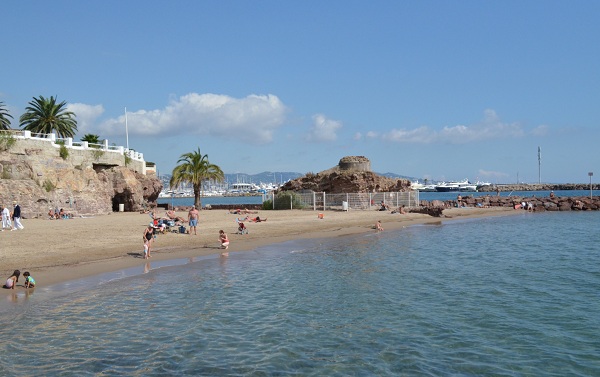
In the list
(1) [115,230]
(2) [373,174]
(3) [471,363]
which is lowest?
(3) [471,363]

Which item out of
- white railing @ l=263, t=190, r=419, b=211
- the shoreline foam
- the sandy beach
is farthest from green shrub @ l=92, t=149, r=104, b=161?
the shoreline foam

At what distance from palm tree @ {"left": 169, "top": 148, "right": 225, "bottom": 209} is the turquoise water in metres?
31.9

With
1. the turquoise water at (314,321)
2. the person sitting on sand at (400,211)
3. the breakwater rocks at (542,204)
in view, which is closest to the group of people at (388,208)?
the person sitting on sand at (400,211)

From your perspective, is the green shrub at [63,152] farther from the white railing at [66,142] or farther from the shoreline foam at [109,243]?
the shoreline foam at [109,243]

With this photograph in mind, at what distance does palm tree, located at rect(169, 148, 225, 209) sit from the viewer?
4944cm

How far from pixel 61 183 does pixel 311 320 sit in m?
30.4

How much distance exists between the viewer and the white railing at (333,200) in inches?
1756

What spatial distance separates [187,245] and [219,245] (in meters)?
1.40

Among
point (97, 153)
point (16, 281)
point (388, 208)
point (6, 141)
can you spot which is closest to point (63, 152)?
point (97, 153)

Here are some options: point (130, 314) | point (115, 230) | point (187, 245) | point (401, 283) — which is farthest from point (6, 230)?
point (401, 283)

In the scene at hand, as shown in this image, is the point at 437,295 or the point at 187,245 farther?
the point at 187,245

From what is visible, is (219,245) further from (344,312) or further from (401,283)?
(344,312)

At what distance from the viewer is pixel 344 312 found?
11641 mm

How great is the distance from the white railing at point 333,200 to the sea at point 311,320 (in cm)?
2535
